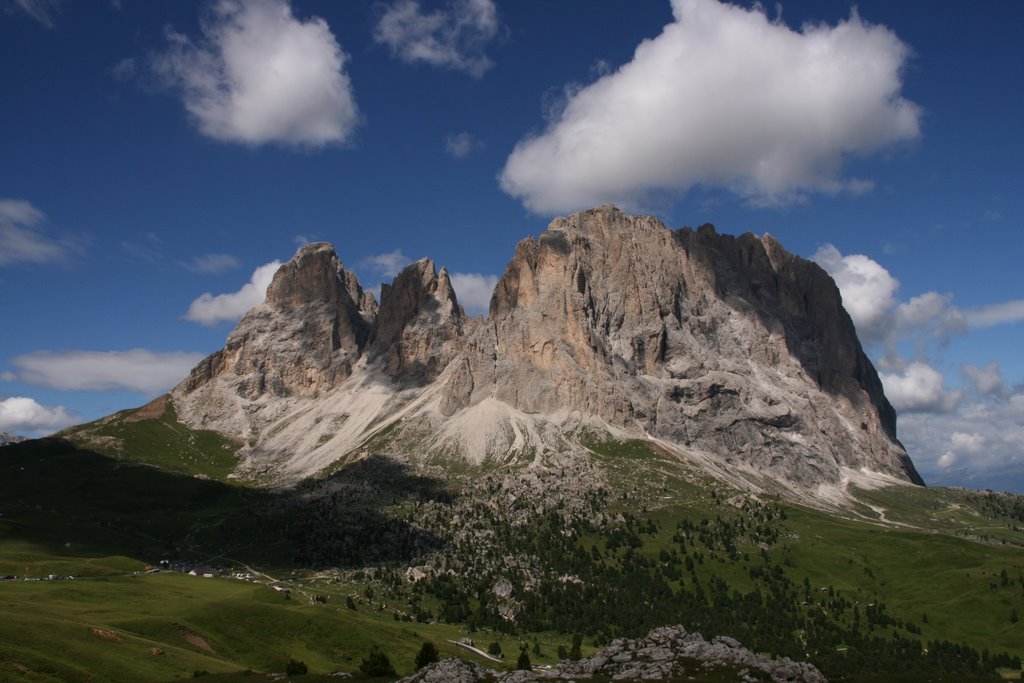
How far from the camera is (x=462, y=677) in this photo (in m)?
74.7

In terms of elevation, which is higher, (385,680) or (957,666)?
(385,680)

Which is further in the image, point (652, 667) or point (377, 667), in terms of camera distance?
point (377, 667)

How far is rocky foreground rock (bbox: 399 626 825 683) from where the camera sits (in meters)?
74.3

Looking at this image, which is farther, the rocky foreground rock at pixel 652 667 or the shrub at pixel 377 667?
the shrub at pixel 377 667

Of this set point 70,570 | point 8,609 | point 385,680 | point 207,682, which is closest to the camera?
point 385,680

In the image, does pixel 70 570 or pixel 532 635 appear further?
pixel 532 635

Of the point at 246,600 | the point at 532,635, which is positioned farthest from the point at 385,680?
the point at 532,635

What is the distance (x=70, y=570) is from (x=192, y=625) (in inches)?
2941

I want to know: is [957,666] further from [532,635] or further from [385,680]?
[385,680]

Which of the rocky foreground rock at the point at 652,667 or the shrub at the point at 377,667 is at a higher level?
the rocky foreground rock at the point at 652,667

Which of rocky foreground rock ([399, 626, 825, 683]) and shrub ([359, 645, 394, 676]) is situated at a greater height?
rocky foreground rock ([399, 626, 825, 683])

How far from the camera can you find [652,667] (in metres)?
77.2

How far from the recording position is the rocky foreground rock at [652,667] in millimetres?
74312

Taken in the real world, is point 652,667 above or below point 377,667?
above
